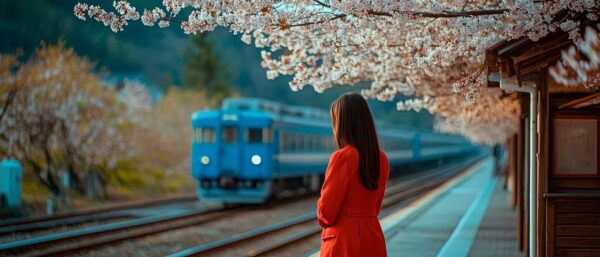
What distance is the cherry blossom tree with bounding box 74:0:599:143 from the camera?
24.1 ft

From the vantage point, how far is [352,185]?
179 inches

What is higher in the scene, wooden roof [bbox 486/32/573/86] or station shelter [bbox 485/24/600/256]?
wooden roof [bbox 486/32/573/86]

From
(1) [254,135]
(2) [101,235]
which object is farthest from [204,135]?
(2) [101,235]

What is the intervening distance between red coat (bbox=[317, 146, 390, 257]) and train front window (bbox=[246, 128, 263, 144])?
18.4 metres

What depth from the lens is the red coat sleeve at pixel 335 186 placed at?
449 cm

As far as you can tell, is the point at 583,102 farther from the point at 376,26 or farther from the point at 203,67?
the point at 203,67

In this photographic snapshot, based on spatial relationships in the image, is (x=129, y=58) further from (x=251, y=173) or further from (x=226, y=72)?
(x=251, y=173)

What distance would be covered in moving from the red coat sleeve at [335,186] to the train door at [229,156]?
1826cm

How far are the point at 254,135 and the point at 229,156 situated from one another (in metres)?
0.88

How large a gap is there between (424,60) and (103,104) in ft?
58.5

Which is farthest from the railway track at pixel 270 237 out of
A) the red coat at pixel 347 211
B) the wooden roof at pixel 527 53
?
the red coat at pixel 347 211

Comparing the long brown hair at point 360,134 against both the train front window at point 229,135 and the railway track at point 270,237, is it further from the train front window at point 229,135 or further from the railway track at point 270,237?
the train front window at point 229,135

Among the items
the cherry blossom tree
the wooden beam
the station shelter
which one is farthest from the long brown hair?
the wooden beam

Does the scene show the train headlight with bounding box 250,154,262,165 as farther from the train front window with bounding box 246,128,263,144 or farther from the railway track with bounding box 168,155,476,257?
the railway track with bounding box 168,155,476,257
